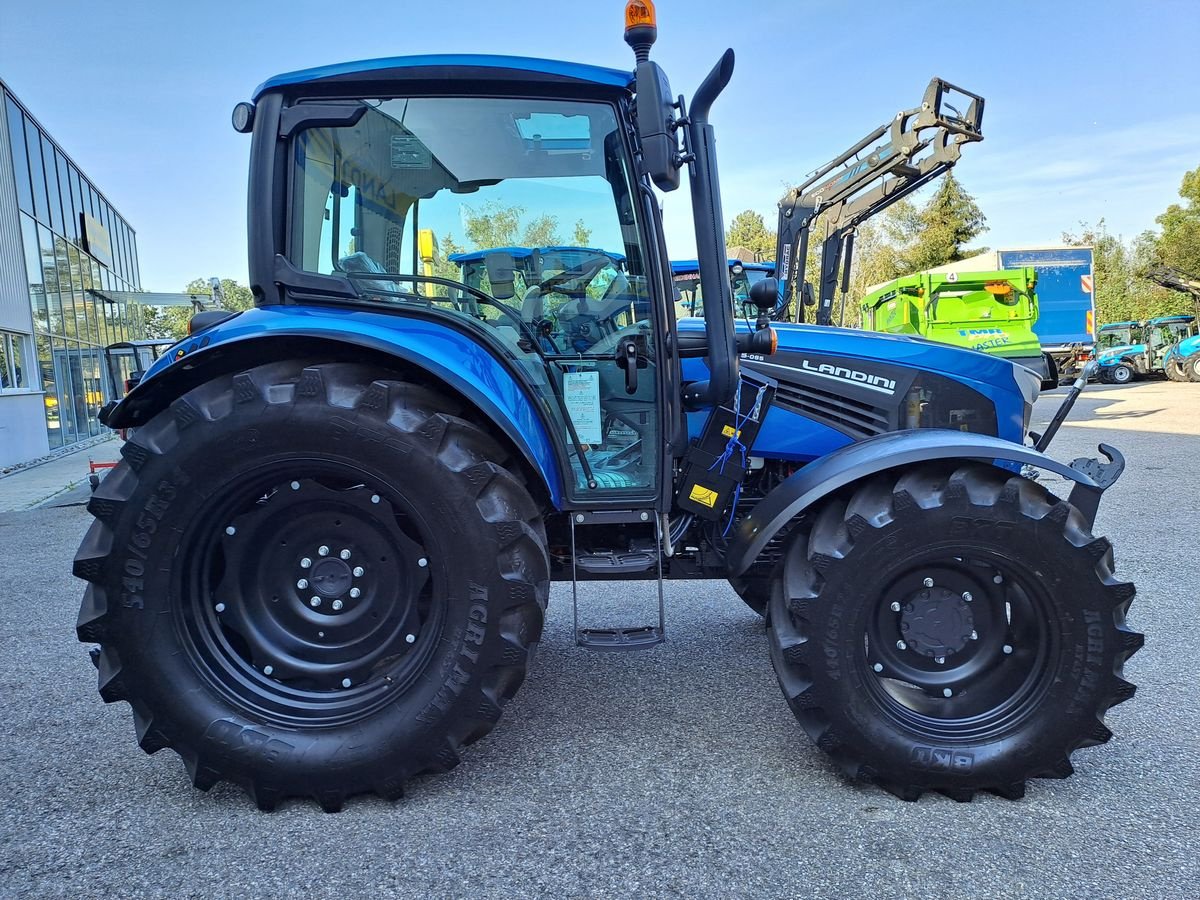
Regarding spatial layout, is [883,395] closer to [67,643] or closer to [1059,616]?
[1059,616]

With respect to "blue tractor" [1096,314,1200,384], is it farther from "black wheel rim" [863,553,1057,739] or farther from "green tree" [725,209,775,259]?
"black wheel rim" [863,553,1057,739]

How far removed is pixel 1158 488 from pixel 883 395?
6.15 m

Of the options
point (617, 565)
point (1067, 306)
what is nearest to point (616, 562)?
point (617, 565)

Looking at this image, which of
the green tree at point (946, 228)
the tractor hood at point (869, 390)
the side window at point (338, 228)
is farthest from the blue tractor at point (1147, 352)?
the side window at point (338, 228)

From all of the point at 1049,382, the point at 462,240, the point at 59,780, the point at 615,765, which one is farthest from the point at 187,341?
the point at 1049,382

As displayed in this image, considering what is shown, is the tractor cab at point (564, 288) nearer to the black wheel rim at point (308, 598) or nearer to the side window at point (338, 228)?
the side window at point (338, 228)

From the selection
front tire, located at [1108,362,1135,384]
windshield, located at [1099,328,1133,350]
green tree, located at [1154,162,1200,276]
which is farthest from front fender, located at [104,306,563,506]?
green tree, located at [1154,162,1200,276]

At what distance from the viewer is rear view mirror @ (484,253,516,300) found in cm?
279

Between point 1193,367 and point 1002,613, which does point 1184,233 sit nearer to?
point 1193,367

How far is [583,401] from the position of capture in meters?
2.87

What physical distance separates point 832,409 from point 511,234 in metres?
1.44

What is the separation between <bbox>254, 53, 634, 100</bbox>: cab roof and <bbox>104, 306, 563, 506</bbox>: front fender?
748mm

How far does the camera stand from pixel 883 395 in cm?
317

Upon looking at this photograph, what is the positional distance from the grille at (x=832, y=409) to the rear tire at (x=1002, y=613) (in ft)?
2.11
